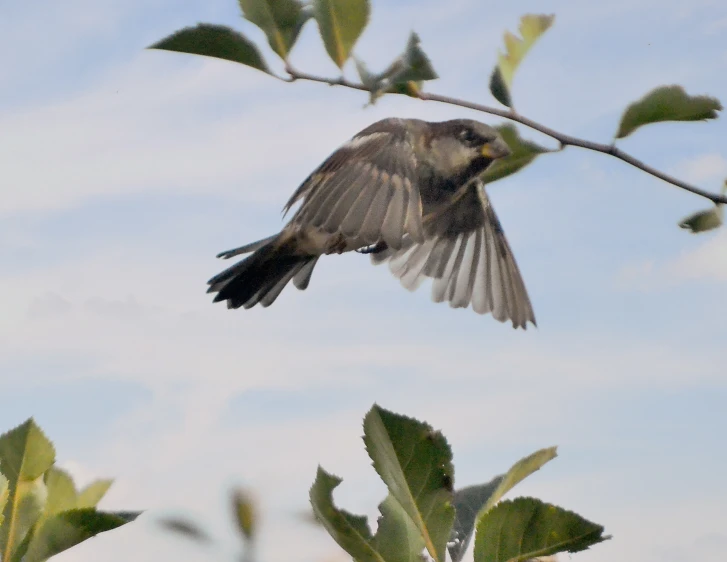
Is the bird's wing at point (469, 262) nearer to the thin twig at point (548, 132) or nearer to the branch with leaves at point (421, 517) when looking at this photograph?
the thin twig at point (548, 132)

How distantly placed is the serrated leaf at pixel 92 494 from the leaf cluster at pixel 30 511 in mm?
84

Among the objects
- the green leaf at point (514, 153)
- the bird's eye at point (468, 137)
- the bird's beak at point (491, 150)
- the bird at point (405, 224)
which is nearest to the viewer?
the green leaf at point (514, 153)

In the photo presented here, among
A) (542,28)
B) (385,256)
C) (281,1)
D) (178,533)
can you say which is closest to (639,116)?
(542,28)

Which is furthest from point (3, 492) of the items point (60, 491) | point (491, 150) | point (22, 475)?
point (491, 150)

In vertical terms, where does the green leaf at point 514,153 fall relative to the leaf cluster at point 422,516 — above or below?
above

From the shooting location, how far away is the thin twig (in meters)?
1.77

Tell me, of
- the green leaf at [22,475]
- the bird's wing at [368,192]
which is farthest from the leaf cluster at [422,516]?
the bird's wing at [368,192]

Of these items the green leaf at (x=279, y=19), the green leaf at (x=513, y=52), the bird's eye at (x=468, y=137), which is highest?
the bird's eye at (x=468, y=137)

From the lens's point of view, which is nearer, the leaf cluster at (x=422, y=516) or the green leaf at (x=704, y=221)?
the leaf cluster at (x=422, y=516)

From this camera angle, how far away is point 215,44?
1.70 meters

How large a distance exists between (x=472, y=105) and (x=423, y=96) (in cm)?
12

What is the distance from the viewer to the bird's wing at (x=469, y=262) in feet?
15.8

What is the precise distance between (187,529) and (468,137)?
129 inches

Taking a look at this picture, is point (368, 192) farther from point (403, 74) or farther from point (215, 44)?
point (403, 74)
